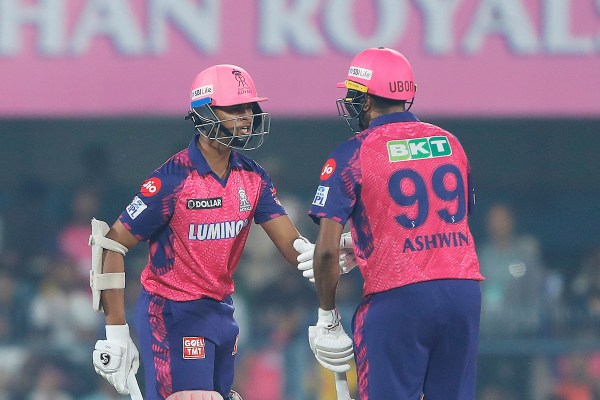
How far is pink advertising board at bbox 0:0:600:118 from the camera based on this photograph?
9156mm

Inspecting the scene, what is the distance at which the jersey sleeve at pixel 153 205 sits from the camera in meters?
5.11

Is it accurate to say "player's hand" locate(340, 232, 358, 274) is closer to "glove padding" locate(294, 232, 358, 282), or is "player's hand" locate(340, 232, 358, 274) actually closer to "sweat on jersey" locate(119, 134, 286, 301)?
"glove padding" locate(294, 232, 358, 282)

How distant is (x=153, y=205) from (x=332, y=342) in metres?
0.92

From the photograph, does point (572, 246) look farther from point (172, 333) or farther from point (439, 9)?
point (172, 333)

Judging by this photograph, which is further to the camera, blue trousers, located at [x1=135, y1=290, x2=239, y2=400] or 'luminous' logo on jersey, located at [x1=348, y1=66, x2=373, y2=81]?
blue trousers, located at [x1=135, y1=290, x2=239, y2=400]

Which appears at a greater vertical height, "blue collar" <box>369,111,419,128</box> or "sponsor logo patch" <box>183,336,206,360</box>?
"blue collar" <box>369,111,419,128</box>

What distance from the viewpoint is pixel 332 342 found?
4953 mm

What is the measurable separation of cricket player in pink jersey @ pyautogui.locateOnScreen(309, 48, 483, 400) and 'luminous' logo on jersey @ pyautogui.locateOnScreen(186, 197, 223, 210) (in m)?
0.59

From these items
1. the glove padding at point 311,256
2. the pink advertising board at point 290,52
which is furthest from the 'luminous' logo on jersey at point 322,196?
the pink advertising board at point 290,52

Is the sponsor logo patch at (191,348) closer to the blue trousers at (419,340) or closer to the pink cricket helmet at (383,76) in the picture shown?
the blue trousers at (419,340)

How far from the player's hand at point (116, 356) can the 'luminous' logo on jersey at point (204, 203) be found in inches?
23.9

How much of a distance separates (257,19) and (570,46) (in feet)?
7.54

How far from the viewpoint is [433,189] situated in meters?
4.67

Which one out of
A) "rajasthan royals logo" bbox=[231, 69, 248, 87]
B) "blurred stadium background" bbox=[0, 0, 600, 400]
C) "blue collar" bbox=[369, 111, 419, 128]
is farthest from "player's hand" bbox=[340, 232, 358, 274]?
"blurred stadium background" bbox=[0, 0, 600, 400]
